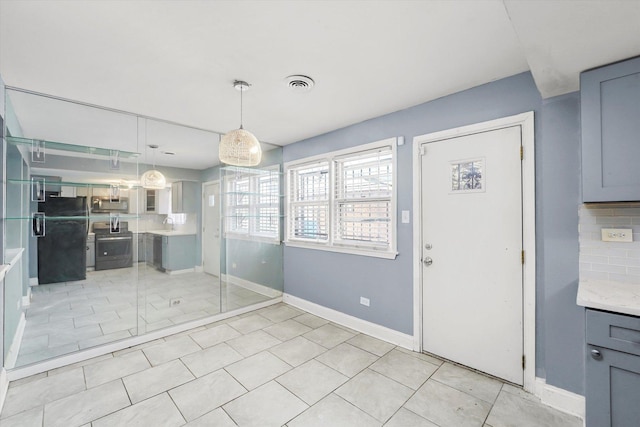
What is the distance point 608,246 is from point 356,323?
237 cm

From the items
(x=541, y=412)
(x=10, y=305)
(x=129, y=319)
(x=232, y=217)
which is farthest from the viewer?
(x=232, y=217)

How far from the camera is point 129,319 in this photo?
2988 mm

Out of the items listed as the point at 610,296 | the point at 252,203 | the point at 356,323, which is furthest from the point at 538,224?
the point at 252,203

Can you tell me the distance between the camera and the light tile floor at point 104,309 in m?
2.61

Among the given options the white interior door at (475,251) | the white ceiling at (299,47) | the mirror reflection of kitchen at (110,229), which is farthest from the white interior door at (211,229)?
the white interior door at (475,251)

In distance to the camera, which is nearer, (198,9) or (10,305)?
(198,9)

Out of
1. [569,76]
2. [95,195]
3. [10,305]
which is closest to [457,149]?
[569,76]

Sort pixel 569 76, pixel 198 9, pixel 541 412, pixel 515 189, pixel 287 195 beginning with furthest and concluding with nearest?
1. pixel 287 195
2. pixel 515 189
3. pixel 541 412
4. pixel 569 76
5. pixel 198 9

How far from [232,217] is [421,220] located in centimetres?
247

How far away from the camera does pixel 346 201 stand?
346 centimetres

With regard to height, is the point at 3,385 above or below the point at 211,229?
below

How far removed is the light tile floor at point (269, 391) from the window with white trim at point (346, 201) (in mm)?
1151

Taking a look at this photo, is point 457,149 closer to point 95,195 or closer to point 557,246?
point 557,246

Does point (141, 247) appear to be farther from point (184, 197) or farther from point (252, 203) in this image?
point (252, 203)
